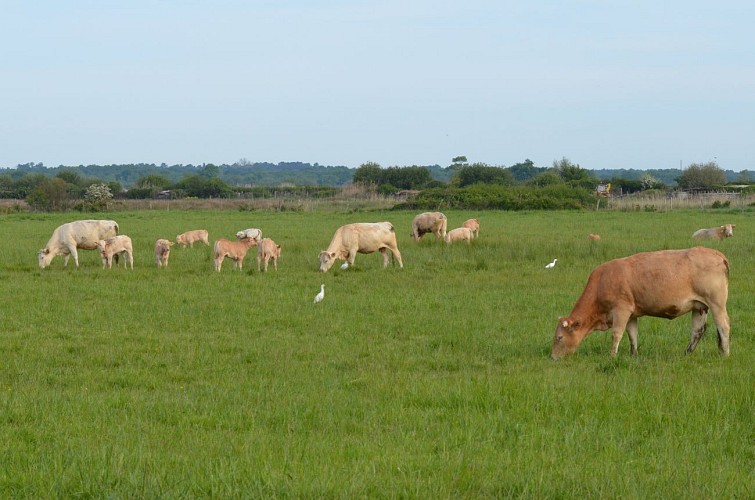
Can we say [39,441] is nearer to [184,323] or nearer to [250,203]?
[184,323]

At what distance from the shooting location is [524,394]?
30.4 feet

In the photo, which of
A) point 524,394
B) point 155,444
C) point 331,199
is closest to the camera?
point 155,444

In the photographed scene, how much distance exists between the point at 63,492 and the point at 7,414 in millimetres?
2655

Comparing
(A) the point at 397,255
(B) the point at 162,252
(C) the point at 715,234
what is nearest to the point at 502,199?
(C) the point at 715,234

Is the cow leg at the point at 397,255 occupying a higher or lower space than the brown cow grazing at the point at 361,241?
lower

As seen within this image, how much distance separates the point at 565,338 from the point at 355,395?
3.61 m

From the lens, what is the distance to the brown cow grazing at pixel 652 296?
11.6 meters

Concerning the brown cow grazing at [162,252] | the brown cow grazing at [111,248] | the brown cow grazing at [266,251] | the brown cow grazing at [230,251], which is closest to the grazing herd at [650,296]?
the brown cow grazing at [266,251]

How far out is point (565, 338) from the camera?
1176 centimetres

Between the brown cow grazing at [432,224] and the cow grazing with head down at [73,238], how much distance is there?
1133 centimetres

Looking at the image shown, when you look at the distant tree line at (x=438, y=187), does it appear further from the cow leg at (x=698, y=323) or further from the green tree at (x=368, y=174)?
the cow leg at (x=698, y=323)

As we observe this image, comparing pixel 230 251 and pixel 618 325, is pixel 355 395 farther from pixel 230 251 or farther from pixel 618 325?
pixel 230 251

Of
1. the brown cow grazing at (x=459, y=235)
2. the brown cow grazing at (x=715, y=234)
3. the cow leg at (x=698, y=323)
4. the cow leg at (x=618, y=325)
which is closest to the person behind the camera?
the cow leg at (x=618, y=325)

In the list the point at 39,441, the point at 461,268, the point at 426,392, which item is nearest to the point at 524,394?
the point at 426,392
